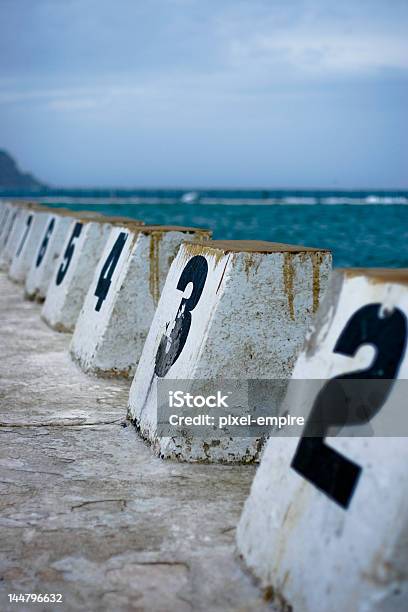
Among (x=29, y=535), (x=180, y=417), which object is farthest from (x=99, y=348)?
(x=29, y=535)

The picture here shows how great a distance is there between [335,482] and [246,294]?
1512mm

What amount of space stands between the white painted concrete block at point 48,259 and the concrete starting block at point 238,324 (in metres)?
5.16

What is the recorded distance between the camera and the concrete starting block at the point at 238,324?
372cm

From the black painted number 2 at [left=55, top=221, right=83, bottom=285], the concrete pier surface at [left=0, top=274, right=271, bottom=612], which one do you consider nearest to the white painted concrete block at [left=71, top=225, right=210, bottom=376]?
the concrete pier surface at [left=0, top=274, right=271, bottom=612]

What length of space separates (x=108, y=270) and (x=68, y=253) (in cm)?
197

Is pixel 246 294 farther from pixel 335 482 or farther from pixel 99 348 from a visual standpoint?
pixel 99 348

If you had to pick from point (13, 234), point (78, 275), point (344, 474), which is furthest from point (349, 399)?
point (13, 234)

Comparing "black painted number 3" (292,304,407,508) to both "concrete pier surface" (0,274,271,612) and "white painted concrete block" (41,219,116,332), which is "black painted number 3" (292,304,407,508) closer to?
"concrete pier surface" (0,274,271,612)

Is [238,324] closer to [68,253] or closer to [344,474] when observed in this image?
[344,474]

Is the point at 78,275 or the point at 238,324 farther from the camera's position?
the point at 78,275

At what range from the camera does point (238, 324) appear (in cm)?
375

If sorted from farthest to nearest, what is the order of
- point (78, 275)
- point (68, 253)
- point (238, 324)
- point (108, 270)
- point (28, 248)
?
point (28, 248), point (68, 253), point (78, 275), point (108, 270), point (238, 324)

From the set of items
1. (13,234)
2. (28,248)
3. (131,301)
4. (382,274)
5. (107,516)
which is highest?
(382,274)

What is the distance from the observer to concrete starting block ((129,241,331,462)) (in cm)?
372
